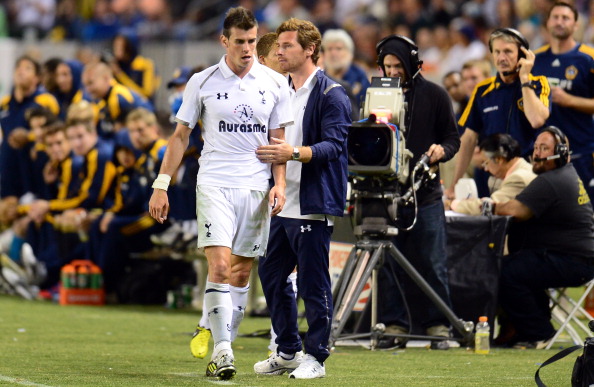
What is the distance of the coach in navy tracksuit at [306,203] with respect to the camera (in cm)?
774

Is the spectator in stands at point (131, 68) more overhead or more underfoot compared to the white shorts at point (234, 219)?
more overhead

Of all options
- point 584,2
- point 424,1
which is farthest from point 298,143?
point 424,1

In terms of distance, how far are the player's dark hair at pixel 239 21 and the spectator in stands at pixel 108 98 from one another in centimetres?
792

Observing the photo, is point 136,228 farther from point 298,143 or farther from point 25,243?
point 298,143

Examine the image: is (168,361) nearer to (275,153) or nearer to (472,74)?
(275,153)

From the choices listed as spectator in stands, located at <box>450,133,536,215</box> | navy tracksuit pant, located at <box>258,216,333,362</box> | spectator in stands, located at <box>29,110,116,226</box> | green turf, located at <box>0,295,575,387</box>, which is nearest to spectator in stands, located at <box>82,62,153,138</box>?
spectator in stands, located at <box>29,110,116,226</box>

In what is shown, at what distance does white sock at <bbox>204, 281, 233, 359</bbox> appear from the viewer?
747 centimetres

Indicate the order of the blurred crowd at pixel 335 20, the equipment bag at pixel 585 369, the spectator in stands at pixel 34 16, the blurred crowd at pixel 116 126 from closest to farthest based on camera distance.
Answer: the equipment bag at pixel 585 369 < the blurred crowd at pixel 116 126 < the blurred crowd at pixel 335 20 < the spectator in stands at pixel 34 16

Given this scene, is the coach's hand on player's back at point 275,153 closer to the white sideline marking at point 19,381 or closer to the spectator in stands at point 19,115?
the white sideline marking at point 19,381

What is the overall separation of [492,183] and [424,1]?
11.6 meters

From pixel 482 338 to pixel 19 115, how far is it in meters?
8.93

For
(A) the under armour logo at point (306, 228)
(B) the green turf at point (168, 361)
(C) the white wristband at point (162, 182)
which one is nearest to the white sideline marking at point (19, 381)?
(B) the green turf at point (168, 361)

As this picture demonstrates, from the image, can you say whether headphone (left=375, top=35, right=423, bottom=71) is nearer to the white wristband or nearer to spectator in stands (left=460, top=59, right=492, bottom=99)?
the white wristband

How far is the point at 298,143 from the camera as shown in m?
8.10
